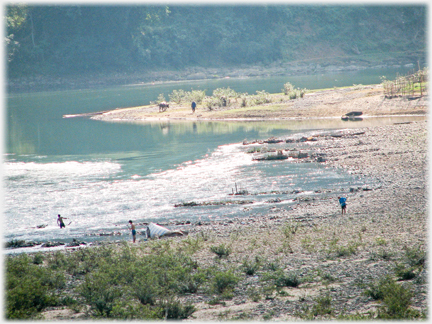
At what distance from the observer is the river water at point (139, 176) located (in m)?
22.0

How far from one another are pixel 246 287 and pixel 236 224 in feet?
26.2

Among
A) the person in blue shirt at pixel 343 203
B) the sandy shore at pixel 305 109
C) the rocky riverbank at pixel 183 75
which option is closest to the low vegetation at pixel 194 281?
the person in blue shirt at pixel 343 203

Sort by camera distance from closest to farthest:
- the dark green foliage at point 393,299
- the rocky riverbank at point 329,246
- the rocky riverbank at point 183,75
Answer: the dark green foliage at point 393,299
the rocky riverbank at point 329,246
the rocky riverbank at point 183,75

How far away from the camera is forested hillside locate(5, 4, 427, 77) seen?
113562 mm

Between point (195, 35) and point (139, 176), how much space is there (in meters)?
102

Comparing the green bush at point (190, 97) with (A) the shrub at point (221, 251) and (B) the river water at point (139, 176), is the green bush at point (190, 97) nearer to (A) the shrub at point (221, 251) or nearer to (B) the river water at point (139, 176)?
(B) the river water at point (139, 176)

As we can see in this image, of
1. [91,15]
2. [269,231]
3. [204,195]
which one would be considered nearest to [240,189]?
[204,195]

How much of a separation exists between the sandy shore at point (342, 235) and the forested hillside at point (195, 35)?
284ft

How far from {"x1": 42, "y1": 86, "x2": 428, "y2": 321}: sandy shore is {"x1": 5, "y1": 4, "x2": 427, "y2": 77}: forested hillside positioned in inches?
3412

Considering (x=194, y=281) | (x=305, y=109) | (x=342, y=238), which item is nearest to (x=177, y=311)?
(x=194, y=281)

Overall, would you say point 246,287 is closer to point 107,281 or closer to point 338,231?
point 107,281

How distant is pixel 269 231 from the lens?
1783 centimetres

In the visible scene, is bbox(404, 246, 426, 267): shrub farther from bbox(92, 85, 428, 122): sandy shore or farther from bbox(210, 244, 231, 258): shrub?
bbox(92, 85, 428, 122): sandy shore

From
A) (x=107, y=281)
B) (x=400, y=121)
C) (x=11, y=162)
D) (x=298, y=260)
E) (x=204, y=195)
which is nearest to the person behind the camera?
(x=107, y=281)
